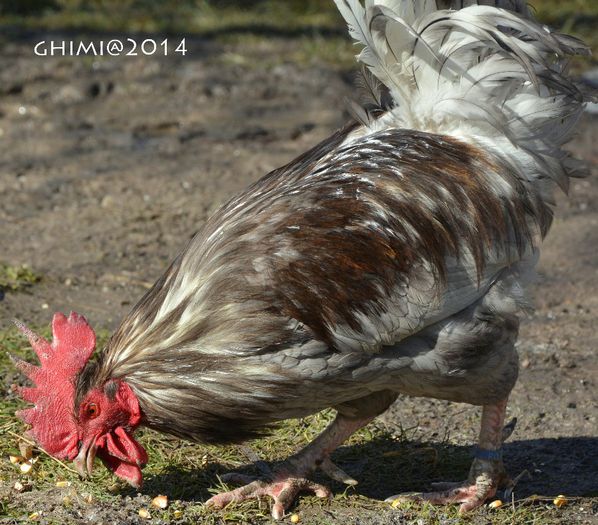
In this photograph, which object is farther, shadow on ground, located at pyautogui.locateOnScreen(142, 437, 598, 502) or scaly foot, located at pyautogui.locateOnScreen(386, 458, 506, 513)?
shadow on ground, located at pyautogui.locateOnScreen(142, 437, 598, 502)

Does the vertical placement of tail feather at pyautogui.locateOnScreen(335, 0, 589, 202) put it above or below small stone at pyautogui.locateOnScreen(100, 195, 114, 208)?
above

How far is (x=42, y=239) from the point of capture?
672 cm

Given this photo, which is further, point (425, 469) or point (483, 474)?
point (425, 469)

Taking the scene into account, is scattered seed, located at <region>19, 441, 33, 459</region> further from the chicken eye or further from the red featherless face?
the chicken eye

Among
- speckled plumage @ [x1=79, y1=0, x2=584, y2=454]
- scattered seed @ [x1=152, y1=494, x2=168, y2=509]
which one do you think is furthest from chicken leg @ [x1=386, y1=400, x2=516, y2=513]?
scattered seed @ [x1=152, y1=494, x2=168, y2=509]

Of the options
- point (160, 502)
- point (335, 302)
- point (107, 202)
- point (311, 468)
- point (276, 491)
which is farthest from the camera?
point (107, 202)

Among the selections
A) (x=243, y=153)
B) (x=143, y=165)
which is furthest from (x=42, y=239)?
(x=243, y=153)

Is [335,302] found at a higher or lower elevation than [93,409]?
higher

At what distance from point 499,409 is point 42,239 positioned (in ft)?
11.7

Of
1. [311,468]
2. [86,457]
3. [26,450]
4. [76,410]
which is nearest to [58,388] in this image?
[76,410]

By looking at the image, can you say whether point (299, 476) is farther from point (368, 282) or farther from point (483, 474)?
point (368, 282)

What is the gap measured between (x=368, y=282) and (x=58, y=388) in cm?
116

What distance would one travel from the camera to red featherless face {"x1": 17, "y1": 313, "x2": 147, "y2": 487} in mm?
3721

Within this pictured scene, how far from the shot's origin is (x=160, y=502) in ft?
13.1
